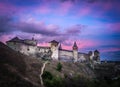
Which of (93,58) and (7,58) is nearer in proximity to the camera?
(7,58)

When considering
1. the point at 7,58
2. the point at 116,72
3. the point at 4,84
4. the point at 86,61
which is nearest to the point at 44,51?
the point at 86,61

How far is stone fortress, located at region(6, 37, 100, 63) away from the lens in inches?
3521

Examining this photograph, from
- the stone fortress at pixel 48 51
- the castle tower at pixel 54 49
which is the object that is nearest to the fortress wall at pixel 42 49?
the stone fortress at pixel 48 51

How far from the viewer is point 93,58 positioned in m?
112

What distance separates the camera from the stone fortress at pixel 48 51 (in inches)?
3521

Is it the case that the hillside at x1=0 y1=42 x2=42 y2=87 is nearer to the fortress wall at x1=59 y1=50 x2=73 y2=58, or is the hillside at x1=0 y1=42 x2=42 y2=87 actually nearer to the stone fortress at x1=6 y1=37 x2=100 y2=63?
the stone fortress at x1=6 y1=37 x2=100 y2=63

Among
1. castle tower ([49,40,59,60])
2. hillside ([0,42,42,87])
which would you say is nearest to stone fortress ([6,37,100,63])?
castle tower ([49,40,59,60])

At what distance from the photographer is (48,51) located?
3799 inches

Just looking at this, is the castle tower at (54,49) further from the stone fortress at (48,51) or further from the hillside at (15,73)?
the hillside at (15,73)

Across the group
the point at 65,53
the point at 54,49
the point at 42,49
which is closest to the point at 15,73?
the point at 42,49

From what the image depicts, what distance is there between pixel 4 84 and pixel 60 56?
60.6 m

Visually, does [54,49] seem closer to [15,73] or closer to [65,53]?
[65,53]

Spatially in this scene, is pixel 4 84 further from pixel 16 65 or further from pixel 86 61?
pixel 86 61

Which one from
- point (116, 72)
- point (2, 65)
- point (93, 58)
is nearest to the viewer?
point (2, 65)
